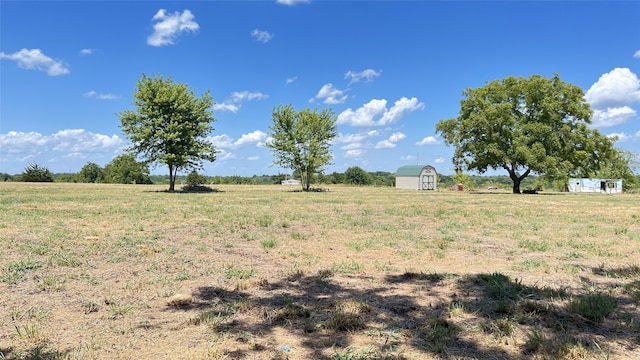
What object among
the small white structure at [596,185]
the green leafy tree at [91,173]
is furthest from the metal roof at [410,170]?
the green leafy tree at [91,173]

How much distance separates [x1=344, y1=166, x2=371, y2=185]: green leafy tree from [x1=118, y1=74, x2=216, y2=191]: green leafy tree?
281ft

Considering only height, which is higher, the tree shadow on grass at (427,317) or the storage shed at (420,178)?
the storage shed at (420,178)

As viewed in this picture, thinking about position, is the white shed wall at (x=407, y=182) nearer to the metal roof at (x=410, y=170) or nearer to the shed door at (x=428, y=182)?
the metal roof at (x=410, y=170)

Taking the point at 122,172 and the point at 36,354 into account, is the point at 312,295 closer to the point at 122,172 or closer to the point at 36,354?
the point at 36,354

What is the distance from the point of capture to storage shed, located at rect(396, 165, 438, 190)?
200ft

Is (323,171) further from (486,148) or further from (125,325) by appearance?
(125,325)

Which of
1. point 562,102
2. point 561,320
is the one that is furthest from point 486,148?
point 561,320

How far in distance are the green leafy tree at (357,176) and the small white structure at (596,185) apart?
67379mm

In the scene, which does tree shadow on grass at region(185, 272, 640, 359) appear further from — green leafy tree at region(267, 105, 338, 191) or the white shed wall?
the white shed wall

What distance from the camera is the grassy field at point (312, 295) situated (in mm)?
3443

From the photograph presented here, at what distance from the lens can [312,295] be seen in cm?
491

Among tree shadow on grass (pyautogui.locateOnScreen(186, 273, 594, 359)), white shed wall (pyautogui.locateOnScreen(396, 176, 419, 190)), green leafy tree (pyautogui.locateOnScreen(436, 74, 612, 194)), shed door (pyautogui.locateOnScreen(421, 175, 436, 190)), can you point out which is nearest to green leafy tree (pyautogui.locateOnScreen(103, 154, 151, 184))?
white shed wall (pyautogui.locateOnScreen(396, 176, 419, 190))

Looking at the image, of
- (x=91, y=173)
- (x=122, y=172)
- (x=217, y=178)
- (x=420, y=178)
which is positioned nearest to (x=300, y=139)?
(x=420, y=178)

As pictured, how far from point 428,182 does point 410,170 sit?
3916 mm
